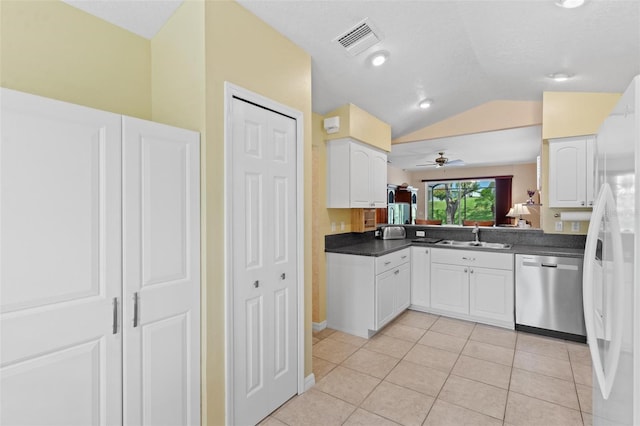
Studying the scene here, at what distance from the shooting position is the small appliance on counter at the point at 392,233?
4.56 meters

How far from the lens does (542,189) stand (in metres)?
3.74

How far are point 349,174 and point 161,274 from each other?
7.83 feet

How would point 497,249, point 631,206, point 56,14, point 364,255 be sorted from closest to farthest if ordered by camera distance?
point 631,206
point 56,14
point 364,255
point 497,249

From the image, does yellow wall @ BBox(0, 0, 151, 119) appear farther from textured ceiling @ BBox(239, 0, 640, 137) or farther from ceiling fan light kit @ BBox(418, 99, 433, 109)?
ceiling fan light kit @ BBox(418, 99, 433, 109)

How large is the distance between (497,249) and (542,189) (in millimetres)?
927

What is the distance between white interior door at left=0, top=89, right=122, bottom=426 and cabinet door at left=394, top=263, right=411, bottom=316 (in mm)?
3066

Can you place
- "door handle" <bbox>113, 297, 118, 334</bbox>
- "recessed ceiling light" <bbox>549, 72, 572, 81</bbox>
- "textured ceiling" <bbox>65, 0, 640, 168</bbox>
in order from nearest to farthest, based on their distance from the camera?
"door handle" <bbox>113, 297, 118, 334</bbox>, "textured ceiling" <bbox>65, 0, 640, 168</bbox>, "recessed ceiling light" <bbox>549, 72, 572, 81</bbox>

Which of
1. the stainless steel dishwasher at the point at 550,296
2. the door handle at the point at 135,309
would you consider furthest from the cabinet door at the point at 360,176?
the door handle at the point at 135,309

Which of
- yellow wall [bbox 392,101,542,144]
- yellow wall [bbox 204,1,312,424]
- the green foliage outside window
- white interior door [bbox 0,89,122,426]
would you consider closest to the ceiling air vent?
yellow wall [bbox 204,1,312,424]

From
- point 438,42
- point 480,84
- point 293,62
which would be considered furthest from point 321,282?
point 480,84

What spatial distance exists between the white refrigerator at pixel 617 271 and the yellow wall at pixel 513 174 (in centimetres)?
667

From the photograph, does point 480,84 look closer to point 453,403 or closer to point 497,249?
point 497,249

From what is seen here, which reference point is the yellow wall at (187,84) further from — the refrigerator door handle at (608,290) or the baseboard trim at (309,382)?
the refrigerator door handle at (608,290)

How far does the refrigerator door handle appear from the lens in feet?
3.61
